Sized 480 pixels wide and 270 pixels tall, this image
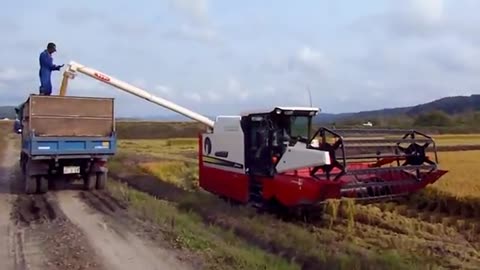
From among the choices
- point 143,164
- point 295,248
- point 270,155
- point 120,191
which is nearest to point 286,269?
point 295,248

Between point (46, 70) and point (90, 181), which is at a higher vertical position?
point (46, 70)

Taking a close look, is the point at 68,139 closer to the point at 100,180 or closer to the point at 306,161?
the point at 100,180

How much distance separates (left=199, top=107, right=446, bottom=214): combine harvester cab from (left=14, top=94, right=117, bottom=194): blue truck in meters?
3.30

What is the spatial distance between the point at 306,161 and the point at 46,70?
874 centimetres

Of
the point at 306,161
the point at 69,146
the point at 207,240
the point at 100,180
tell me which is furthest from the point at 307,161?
the point at 100,180

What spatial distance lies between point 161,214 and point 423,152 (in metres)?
6.29

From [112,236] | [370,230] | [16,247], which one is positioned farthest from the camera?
[370,230]

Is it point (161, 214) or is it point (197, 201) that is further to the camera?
point (197, 201)

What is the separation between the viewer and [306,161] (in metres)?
12.0

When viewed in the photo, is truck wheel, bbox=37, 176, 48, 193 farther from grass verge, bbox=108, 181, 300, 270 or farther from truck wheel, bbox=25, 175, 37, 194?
grass verge, bbox=108, 181, 300, 270

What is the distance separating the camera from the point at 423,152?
44.2 feet

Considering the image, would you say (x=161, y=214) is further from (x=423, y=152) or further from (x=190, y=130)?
(x=190, y=130)

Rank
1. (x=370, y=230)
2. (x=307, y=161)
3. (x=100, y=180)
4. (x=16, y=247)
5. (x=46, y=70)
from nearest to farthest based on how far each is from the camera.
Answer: (x=16, y=247) < (x=307, y=161) < (x=370, y=230) < (x=100, y=180) < (x=46, y=70)

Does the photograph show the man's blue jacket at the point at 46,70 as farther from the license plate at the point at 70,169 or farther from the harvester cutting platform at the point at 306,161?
the harvester cutting platform at the point at 306,161
